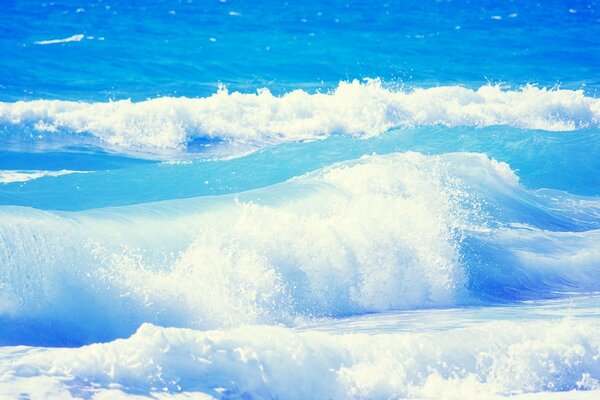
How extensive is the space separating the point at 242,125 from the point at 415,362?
402 inches

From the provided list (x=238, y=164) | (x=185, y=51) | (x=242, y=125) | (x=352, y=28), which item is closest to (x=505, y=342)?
(x=238, y=164)

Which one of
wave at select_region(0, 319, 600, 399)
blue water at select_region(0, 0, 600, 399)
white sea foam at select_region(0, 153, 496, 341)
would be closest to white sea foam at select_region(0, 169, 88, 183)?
blue water at select_region(0, 0, 600, 399)

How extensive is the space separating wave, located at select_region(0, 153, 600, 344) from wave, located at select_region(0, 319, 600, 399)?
54.2 inches

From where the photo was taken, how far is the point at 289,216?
27.6 feet

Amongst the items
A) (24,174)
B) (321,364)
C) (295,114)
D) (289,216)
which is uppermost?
(295,114)

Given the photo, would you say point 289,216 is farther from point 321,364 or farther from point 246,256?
point 321,364

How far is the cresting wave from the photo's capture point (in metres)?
14.6

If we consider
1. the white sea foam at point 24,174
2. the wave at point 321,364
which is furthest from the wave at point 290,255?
the white sea foam at point 24,174

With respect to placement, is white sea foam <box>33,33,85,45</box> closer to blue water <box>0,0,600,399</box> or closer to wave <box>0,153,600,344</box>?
blue water <box>0,0,600,399</box>

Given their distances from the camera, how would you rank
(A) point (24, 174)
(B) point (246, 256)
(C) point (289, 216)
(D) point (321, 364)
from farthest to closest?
(A) point (24, 174)
(C) point (289, 216)
(B) point (246, 256)
(D) point (321, 364)

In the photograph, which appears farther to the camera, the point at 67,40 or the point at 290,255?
the point at 67,40

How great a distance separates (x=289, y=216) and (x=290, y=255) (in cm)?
74

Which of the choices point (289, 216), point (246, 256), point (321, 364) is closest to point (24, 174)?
point (289, 216)

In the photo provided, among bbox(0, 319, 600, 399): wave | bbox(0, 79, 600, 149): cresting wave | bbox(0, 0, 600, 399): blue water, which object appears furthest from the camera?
bbox(0, 79, 600, 149): cresting wave
